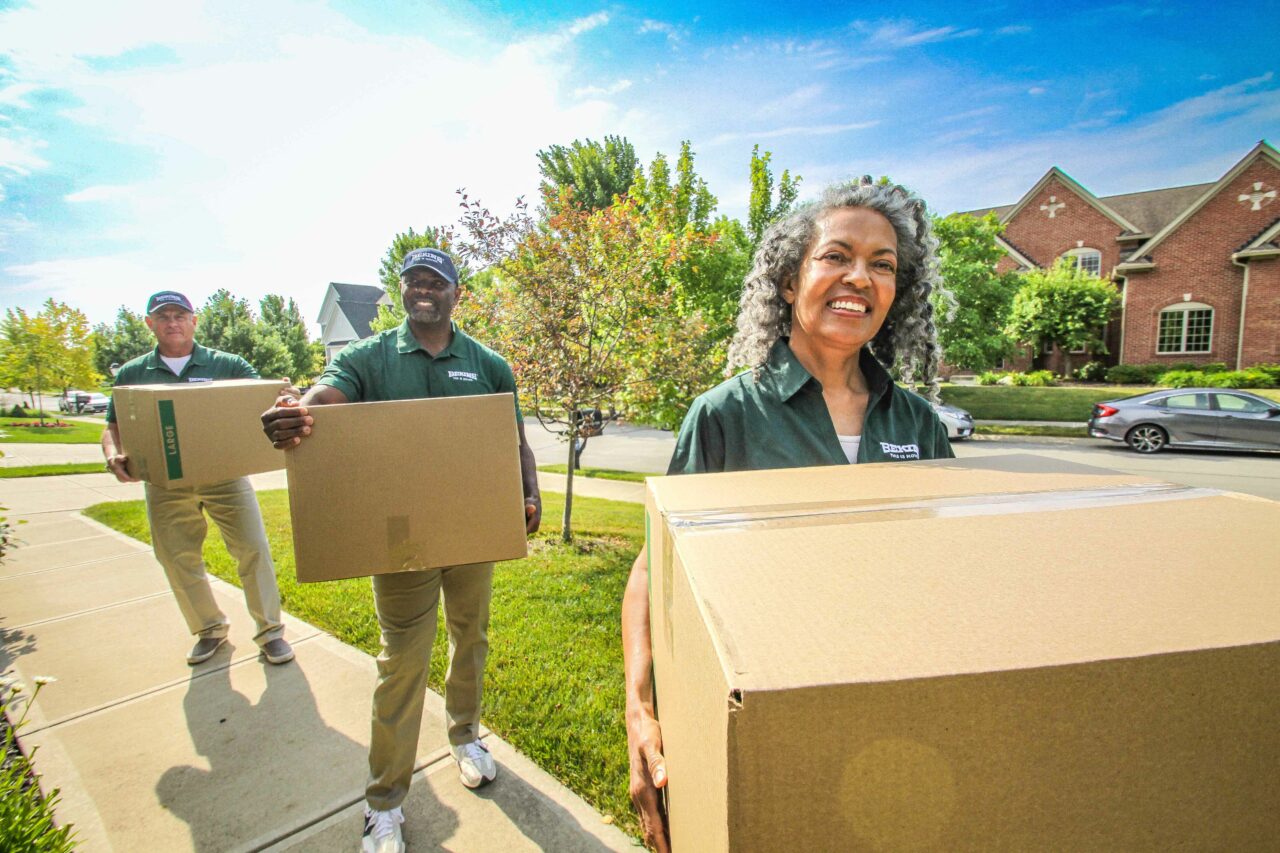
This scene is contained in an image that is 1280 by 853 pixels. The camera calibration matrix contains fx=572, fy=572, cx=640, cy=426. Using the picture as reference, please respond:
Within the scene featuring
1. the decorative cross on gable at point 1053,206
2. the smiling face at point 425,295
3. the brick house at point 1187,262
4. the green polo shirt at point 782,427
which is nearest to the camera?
the green polo shirt at point 782,427

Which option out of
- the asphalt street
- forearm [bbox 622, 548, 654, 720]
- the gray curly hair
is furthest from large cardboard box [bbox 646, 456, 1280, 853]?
the asphalt street

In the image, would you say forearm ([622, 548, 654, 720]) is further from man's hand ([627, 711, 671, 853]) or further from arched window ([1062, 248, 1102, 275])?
arched window ([1062, 248, 1102, 275])

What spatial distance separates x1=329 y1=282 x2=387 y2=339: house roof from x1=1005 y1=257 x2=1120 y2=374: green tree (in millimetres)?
36205

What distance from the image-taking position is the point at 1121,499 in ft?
2.94

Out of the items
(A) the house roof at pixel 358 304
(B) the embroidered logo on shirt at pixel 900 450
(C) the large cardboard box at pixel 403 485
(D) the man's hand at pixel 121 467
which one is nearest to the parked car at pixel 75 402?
(A) the house roof at pixel 358 304

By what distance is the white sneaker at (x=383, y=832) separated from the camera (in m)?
1.93

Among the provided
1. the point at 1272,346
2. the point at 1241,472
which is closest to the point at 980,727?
the point at 1241,472

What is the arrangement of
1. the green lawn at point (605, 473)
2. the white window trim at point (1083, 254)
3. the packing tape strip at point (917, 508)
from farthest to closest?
the white window trim at point (1083, 254) → the green lawn at point (605, 473) → the packing tape strip at point (917, 508)

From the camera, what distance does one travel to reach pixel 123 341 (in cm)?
2933

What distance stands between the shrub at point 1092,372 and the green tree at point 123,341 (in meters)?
39.0

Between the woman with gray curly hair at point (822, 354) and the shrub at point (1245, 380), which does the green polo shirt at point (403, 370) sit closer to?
the woman with gray curly hair at point (822, 354)

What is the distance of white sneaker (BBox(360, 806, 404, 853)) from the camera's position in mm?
1934

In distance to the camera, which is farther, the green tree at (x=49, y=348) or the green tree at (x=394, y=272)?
the green tree at (x=394, y=272)

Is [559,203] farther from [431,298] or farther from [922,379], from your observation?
[922,379]
